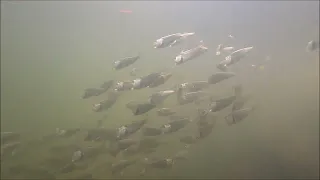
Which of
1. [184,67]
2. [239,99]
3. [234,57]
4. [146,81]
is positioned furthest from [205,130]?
[146,81]

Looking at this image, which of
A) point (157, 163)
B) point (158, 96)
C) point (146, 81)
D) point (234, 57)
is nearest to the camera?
point (146, 81)

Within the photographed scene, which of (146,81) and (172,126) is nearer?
(146,81)

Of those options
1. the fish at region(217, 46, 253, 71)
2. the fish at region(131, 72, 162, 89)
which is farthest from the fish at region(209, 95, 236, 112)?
the fish at region(131, 72, 162, 89)

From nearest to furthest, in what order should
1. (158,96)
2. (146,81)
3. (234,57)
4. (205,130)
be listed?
(146,81), (158,96), (234,57), (205,130)

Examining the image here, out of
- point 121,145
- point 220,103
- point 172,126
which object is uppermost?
point 220,103

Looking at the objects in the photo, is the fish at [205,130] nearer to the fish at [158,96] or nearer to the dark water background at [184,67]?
the dark water background at [184,67]

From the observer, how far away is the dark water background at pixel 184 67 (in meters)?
2.91

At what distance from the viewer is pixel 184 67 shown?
2.91m

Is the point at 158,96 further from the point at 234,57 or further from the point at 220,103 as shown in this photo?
the point at 234,57

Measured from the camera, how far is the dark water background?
114 inches

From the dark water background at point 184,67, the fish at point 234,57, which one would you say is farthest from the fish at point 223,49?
the fish at point 234,57

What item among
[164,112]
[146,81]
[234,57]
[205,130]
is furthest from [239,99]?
[146,81]

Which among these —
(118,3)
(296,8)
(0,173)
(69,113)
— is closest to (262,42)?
(296,8)

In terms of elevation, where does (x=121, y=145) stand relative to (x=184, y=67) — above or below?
below
